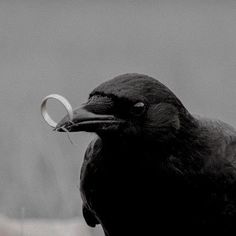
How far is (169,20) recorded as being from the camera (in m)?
12.8

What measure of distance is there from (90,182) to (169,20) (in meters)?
6.57

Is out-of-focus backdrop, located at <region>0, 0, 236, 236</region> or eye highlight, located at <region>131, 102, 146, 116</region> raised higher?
eye highlight, located at <region>131, 102, 146, 116</region>

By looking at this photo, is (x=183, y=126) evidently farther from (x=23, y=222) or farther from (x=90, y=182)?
(x=23, y=222)

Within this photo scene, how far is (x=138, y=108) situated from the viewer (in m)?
5.92

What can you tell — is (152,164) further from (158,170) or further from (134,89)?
(134,89)

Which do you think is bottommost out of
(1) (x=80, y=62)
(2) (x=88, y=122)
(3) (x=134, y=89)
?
(1) (x=80, y=62)

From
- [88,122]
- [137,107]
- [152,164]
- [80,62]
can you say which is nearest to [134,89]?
[137,107]

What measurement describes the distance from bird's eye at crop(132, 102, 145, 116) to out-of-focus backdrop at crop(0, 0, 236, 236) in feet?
7.70

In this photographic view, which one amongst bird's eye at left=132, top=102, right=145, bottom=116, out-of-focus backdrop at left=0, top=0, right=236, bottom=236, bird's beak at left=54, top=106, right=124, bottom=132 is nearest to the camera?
bird's beak at left=54, top=106, right=124, bottom=132

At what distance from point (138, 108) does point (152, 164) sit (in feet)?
0.94

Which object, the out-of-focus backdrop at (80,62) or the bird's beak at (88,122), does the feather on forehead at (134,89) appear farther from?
the out-of-focus backdrop at (80,62)

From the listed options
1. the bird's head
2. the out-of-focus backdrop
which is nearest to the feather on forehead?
the bird's head

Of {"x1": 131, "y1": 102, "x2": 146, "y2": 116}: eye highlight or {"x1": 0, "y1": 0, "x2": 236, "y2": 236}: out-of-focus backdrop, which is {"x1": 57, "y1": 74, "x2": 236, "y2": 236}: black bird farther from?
{"x1": 0, "y1": 0, "x2": 236, "y2": 236}: out-of-focus backdrop

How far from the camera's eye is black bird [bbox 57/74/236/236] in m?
5.91
